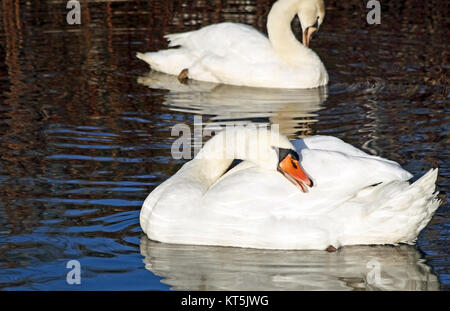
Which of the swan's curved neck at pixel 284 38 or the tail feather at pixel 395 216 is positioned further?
the swan's curved neck at pixel 284 38

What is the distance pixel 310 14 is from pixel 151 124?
3.47 m

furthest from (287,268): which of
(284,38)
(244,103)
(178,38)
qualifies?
(178,38)

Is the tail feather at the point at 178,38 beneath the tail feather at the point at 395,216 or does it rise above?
above

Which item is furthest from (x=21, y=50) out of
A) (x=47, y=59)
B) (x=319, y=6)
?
(x=319, y=6)

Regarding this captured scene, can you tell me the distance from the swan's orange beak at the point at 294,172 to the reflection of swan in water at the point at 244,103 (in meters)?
3.25

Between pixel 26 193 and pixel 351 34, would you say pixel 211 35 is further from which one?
pixel 26 193

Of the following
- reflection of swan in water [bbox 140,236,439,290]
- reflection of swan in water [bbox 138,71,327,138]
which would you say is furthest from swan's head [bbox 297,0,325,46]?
reflection of swan in water [bbox 140,236,439,290]

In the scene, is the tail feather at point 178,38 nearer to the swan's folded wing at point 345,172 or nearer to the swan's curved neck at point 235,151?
the swan's curved neck at point 235,151

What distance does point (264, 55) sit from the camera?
1277 cm

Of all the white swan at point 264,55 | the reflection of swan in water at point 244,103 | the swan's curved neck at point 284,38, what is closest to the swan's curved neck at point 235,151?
the reflection of swan in water at point 244,103

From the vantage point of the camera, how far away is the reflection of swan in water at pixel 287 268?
642cm

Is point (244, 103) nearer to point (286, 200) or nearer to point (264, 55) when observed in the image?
point (264, 55)

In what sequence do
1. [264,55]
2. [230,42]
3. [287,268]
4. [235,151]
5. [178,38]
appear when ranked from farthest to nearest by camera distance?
[178,38] < [230,42] < [264,55] < [235,151] < [287,268]

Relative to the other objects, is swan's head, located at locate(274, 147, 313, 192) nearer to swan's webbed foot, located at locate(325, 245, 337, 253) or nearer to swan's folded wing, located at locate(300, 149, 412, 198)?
swan's folded wing, located at locate(300, 149, 412, 198)
